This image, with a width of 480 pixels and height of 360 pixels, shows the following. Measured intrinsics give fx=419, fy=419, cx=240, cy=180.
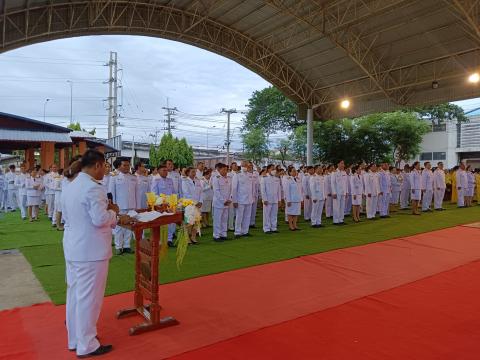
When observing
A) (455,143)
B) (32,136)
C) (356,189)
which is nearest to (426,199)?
(356,189)

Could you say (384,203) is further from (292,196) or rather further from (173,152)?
(173,152)

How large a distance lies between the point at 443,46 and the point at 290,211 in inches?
343

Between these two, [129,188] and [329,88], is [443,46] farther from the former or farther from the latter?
[129,188]

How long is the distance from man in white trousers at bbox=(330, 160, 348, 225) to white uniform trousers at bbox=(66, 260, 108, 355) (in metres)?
8.14

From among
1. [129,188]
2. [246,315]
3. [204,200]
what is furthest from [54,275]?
[204,200]

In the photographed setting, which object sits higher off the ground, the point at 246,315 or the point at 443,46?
the point at 443,46

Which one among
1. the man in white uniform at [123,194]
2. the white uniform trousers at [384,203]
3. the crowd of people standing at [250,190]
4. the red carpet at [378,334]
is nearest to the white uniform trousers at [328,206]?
the crowd of people standing at [250,190]

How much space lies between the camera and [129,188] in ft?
23.8

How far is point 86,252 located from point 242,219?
5847 mm

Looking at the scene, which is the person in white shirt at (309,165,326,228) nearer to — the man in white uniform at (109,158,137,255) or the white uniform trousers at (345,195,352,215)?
the white uniform trousers at (345,195,352,215)

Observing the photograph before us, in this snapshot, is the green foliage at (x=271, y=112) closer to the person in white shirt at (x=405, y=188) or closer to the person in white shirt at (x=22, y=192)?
the person in white shirt at (x=405, y=188)

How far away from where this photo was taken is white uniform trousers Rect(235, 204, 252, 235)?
8.87 m

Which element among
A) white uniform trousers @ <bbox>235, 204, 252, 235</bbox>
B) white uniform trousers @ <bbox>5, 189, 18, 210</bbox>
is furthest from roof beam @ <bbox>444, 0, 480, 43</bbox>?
white uniform trousers @ <bbox>5, 189, 18, 210</bbox>

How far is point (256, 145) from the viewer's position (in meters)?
30.8
